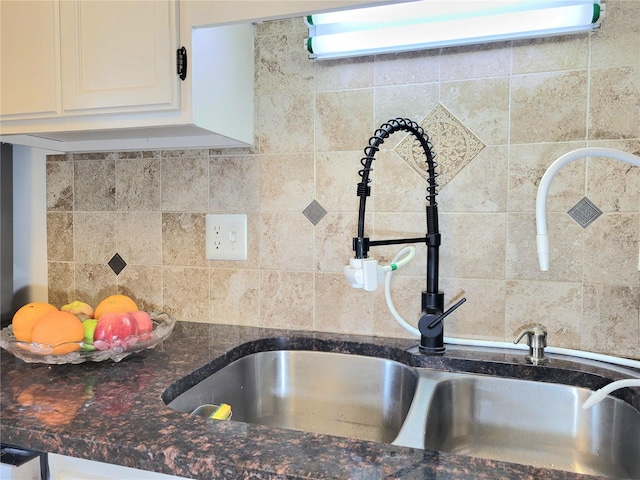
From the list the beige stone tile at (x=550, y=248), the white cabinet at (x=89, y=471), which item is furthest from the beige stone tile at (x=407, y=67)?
the white cabinet at (x=89, y=471)

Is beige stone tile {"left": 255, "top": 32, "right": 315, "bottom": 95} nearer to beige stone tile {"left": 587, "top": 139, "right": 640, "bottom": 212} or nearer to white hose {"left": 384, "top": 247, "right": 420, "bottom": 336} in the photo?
white hose {"left": 384, "top": 247, "right": 420, "bottom": 336}

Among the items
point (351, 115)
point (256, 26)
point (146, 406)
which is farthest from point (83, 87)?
point (146, 406)

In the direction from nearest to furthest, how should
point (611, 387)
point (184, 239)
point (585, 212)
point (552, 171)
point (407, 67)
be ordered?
point (611, 387), point (552, 171), point (585, 212), point (407, 67), point (184, 239)

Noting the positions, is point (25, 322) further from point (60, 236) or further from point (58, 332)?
point (60, 236)

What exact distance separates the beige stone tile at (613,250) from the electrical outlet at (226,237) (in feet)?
2.91

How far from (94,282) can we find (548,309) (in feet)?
4.39

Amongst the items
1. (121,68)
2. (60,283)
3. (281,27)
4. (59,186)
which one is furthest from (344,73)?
(60,283)

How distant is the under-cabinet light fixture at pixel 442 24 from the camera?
3.21 feet

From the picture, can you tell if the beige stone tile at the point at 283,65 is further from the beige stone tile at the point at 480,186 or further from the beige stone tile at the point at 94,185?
the beige stone tile at the point at 94,185

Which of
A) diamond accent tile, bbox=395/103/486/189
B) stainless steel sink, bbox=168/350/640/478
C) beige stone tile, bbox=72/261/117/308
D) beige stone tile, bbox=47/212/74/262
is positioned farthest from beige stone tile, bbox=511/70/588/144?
beige stone tile, bbox=47/212/74/262

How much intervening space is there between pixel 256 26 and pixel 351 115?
15.2 inches

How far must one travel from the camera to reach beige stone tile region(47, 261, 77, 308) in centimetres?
147

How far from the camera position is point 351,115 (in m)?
1.19

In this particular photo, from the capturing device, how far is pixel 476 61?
3.59ft
